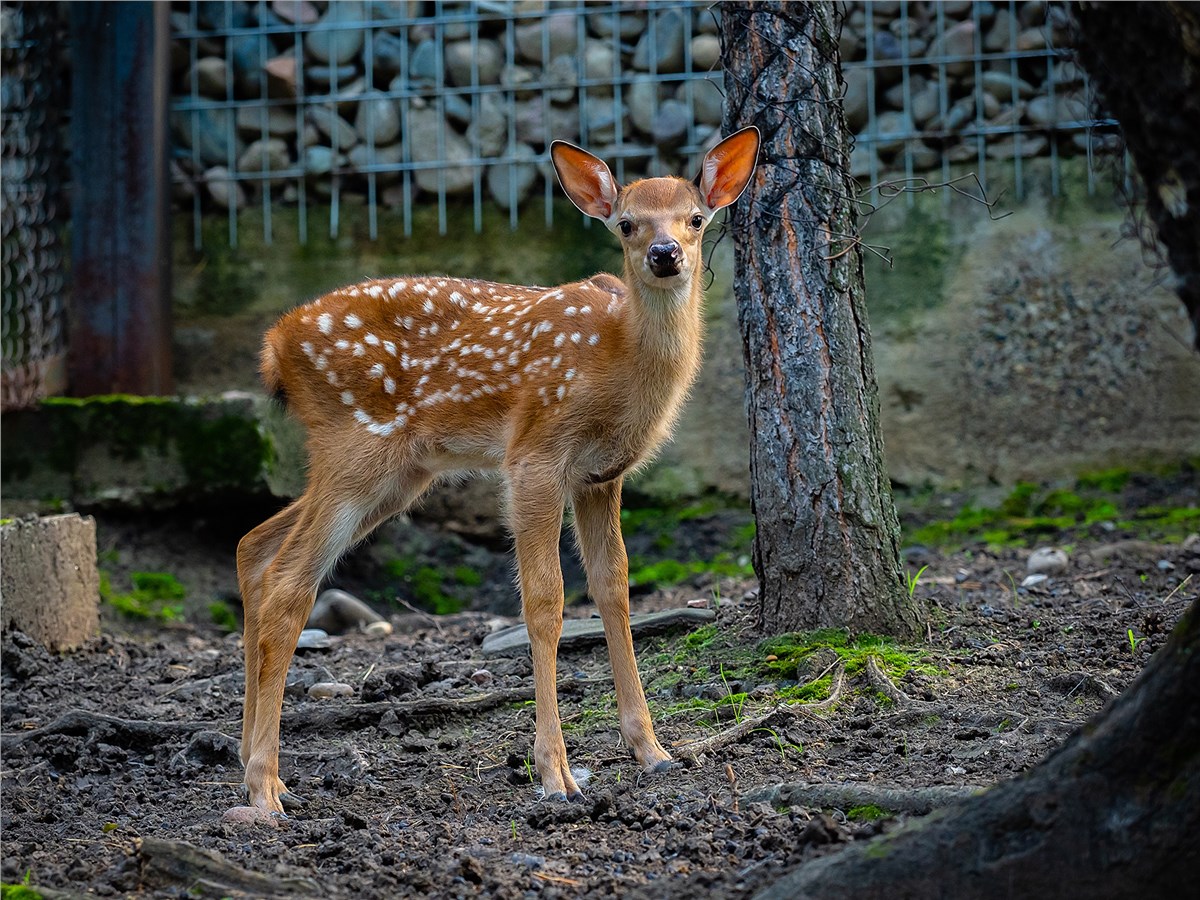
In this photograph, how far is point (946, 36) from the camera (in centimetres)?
779

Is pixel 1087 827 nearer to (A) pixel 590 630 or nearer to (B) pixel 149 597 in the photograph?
(A) pixel 590 630

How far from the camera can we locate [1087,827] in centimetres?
239

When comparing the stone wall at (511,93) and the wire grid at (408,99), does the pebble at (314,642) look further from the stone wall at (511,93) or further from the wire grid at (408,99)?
the stone wall at (511,93)

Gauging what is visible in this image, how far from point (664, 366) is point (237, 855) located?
6.89ft

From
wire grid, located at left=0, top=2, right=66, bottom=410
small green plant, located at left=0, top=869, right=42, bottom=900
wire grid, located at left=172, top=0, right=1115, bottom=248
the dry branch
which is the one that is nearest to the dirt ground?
the dry branch

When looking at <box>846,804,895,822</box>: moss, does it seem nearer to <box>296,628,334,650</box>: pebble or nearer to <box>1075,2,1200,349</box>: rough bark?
<box>1075,2,1200,349</box>: rough bark

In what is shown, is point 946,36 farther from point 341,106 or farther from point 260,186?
point 260,186

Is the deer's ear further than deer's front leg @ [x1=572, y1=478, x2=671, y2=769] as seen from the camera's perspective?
Yes

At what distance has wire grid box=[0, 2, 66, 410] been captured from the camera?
757 cm

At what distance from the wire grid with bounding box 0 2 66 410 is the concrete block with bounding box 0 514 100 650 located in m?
1.81

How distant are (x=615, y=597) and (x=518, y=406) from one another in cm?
75

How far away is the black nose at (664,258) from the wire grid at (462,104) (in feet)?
12.2

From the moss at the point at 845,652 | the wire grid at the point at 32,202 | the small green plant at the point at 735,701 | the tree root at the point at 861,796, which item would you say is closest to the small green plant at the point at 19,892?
the tree root at the point at 861,796

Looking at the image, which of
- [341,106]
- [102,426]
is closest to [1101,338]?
[341,106]
